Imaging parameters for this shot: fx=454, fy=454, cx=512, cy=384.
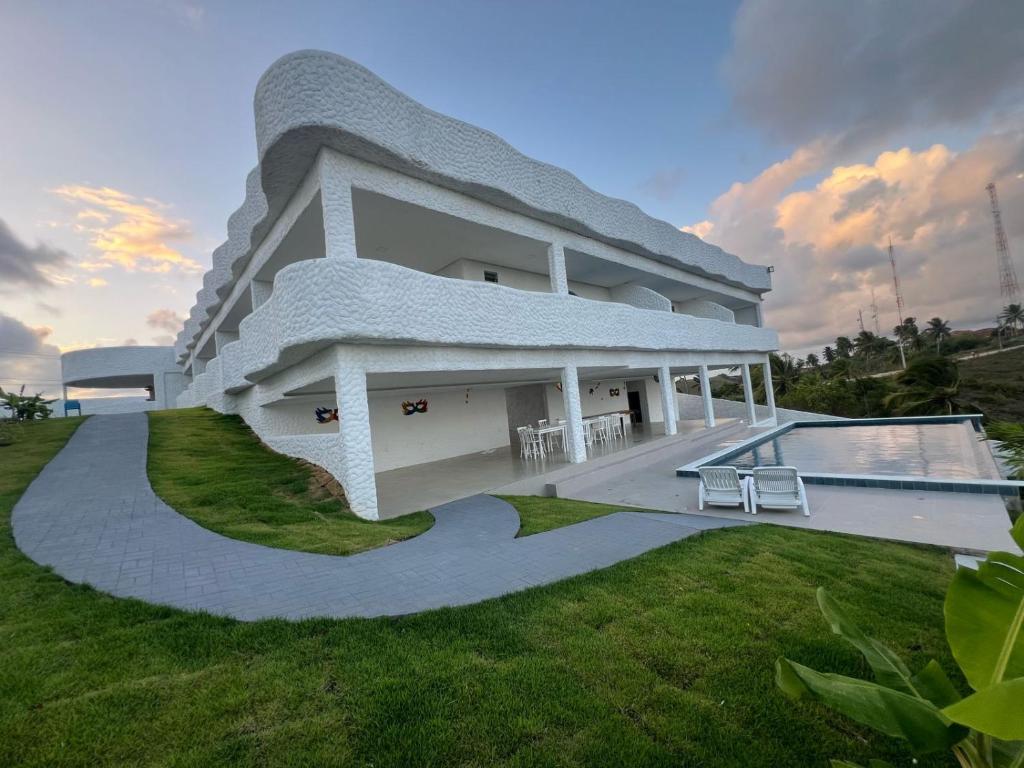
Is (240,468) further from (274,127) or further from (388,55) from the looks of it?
(388,55)

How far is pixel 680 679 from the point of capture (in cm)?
305

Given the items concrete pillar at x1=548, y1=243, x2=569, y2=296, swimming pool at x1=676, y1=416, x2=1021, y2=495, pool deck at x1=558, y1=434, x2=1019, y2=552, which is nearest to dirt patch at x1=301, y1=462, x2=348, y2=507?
pool deck at x1=558, y1=434, x2=1019, y2=552

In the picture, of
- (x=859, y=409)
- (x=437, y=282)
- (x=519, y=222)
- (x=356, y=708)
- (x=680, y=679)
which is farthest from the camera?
(x=859, y=409)

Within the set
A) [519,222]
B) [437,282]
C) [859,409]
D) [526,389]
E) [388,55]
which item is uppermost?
[388,55]

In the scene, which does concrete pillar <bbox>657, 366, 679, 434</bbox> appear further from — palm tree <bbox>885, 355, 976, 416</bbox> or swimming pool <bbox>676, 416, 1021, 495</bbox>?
palm tree <bbox>885, 355, 976, 416</bbox>

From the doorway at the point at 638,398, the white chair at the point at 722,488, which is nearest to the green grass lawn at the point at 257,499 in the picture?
the white chair at the point at 722,488

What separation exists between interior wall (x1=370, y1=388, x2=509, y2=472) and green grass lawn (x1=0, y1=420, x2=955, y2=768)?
973 cm

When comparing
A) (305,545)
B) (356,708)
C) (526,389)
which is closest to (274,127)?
(305,545)

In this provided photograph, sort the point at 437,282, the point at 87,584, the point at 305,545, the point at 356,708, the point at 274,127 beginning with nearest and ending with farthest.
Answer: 1. the point at 356,708
2. the point at 87,584
3. the point at 305,545
4. the point at 274,127
5. the point at 437,282

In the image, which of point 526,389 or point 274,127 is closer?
point 274,127

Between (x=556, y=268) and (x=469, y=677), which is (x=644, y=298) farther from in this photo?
(x=469, y=677)

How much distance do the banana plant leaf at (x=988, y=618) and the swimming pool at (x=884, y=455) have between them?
8.04 metres

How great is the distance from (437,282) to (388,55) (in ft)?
20.2

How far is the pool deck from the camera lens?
6449mm
